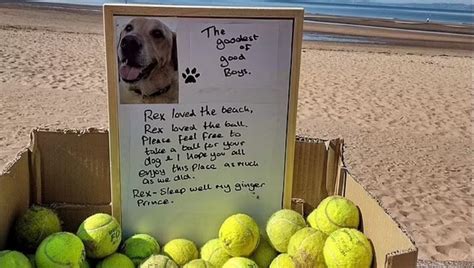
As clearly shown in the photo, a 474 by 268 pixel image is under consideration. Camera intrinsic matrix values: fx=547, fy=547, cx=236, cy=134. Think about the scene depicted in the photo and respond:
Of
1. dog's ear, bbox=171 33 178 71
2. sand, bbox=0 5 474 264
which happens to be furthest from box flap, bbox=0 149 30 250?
sand, bbox=0 5 474 264

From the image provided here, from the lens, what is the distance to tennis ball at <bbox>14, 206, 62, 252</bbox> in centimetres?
217

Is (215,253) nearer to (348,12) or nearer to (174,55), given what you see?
(174,55)

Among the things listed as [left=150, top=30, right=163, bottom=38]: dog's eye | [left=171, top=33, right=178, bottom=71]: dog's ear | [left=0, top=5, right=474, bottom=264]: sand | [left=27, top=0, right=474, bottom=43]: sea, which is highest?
[left=27, top=0, right=474, bottom=43]: sea

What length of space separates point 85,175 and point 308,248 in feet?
3.69

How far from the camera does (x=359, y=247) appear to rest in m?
1.99

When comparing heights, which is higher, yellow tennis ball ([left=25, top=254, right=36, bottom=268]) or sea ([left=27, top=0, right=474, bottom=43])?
sea ([left=27, top=0, right=474, bottom=43])

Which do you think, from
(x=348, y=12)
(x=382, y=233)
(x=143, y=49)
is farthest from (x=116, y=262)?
(x=348, y=12)

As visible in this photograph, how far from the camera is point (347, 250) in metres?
1.96

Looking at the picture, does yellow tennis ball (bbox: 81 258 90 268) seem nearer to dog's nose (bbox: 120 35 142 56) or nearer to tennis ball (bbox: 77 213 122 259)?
tennis ball (bbox: 77 213 122 259)

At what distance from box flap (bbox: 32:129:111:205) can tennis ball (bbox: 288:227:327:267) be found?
944 millimetres

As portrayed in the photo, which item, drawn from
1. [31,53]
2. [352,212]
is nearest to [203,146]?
[352,212]

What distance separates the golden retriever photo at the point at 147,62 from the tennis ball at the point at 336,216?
767 mm

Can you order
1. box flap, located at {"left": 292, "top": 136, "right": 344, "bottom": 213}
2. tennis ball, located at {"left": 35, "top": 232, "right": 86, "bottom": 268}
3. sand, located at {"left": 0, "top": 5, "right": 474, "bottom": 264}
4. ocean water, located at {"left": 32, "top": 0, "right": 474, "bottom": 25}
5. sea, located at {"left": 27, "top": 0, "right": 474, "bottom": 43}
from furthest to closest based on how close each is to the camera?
ocean water, located at {"left": 32, "top": 0, "right": 474, "bottom": 25}, sea, located at {"left": 27, "top": 0, "right": 474, "bottom": 43}, sand, located at {"left": 0, "top": 5, "right": 474, "bottom": 264}, box flap, located at {"left": 292, "top": 136, "right": 344, "bottom": 213}, tennis ball, located at {"left": 35, "top": 232, "right": 86, "bottom": 268}

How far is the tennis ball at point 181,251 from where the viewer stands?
2.21m
